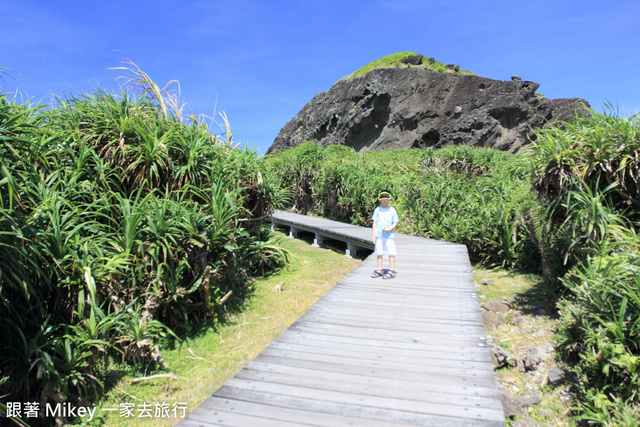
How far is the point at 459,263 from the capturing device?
626cm

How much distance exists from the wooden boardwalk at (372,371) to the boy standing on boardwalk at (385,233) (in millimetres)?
870

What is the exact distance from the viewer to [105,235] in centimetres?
421

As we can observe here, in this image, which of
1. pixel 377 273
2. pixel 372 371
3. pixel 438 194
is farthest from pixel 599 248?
pixel 438 194

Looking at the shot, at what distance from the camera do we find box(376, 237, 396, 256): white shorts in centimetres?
558

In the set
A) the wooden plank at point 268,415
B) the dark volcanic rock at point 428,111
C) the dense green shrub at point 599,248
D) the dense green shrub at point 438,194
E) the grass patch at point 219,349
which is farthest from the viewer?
the dark volcanic rock at point 428,111

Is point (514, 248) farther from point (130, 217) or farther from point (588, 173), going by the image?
point (130, 217)

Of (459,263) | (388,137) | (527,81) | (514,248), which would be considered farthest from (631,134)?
(388,137)

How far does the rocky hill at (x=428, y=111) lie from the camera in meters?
26.6

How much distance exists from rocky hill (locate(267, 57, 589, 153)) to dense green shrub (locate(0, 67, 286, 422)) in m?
21.9

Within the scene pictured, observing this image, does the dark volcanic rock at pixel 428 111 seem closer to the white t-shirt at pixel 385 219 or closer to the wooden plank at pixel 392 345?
the white t-shirt at pixel 385 219

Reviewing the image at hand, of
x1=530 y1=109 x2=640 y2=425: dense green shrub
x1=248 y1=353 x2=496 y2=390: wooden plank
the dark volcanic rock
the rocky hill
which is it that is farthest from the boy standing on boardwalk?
the dark volcanic rock

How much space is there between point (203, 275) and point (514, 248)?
17.9 feet

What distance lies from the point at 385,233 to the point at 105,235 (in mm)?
3442

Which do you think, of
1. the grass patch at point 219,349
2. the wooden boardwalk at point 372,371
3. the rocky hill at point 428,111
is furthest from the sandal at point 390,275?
the rocky hill at point 428,111
